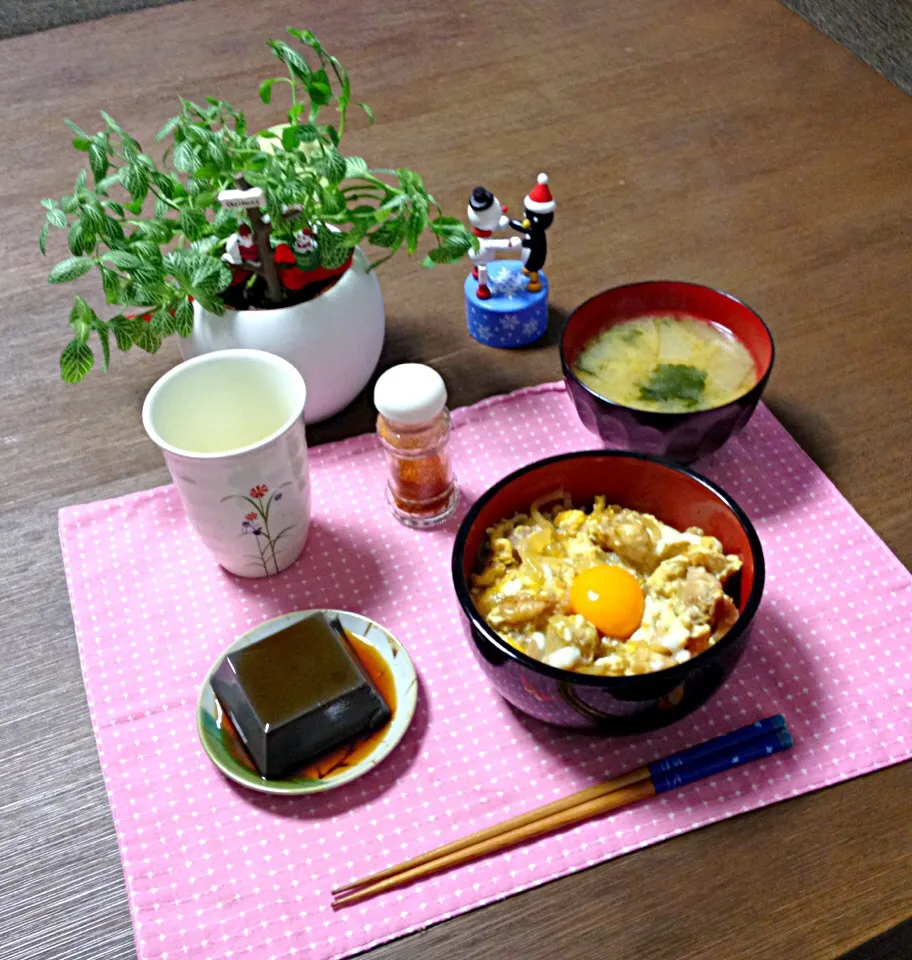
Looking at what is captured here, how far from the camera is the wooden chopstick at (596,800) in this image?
0.70 m

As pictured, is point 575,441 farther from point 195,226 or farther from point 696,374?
point 195,226

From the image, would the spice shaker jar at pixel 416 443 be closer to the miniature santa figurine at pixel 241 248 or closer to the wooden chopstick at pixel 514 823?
the miniature santa figurine at pixel 241 248

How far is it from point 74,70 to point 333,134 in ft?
2.92

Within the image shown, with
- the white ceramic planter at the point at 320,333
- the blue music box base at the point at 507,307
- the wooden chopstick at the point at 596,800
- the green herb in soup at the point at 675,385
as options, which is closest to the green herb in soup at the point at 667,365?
the green herb in soup at the point at 675,385

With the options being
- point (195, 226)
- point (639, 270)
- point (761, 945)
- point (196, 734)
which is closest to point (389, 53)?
point (639, 270)

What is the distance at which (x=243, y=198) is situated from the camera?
85 centimetres

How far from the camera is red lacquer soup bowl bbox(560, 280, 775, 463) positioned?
896mm

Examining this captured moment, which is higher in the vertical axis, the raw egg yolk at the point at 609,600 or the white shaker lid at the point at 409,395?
the white shaker lid at the point at 409,395

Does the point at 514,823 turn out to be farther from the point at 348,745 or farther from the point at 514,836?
the point at 348,745

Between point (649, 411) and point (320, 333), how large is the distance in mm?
324

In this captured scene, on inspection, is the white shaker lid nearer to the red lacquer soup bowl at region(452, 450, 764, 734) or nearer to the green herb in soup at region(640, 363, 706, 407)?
the red lacquer soup bowl at region(452, 450, 764, 734)

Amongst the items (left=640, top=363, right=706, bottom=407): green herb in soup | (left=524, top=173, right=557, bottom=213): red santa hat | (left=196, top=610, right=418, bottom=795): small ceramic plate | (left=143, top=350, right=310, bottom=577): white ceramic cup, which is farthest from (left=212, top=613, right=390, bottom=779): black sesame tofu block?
(left=524, top=173, right=557, bottom=213): red santa hat

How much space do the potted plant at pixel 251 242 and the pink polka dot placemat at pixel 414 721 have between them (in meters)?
0.15

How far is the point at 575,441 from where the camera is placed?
1.01 metres
